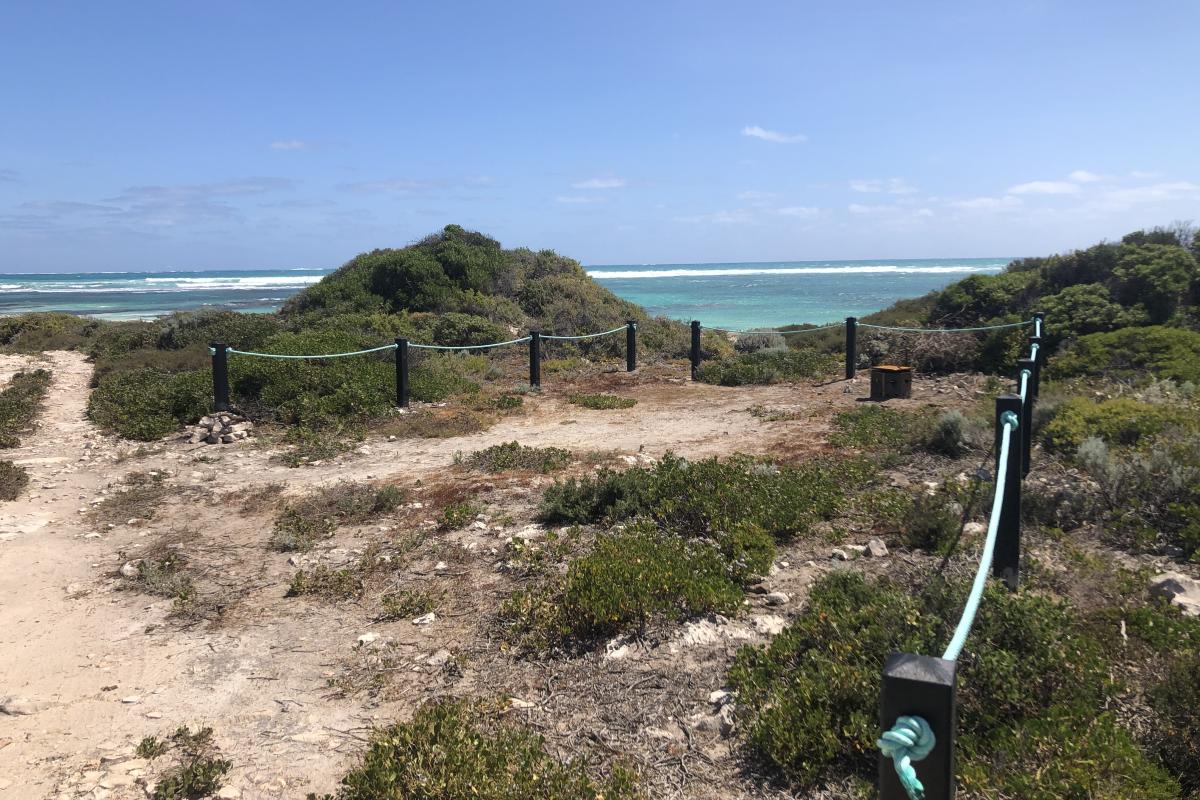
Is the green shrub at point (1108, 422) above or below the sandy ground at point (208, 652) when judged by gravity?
above

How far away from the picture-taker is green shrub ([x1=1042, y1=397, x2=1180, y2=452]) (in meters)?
6.85

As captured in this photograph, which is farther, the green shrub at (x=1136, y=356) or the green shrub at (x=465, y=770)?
the green shrub at (x=1136, y=356)

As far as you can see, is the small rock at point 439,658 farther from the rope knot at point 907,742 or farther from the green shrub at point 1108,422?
the green shrub at point 1108,422

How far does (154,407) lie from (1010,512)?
412 inches

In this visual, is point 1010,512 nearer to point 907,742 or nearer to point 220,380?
point 907,742

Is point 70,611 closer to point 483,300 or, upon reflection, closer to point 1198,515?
point 1198,515

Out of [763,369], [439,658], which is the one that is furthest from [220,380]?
[763,369]

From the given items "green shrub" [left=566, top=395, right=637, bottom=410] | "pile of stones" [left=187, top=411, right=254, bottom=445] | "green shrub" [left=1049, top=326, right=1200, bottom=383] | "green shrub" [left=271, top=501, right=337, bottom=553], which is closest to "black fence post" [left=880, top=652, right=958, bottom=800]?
"green shrub" [left=271, top=501, right=337, bottom=553]

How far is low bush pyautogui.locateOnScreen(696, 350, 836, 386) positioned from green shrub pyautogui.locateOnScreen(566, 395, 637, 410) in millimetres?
2461

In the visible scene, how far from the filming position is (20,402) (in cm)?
1155

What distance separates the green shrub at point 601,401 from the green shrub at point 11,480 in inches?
284

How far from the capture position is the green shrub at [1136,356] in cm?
987

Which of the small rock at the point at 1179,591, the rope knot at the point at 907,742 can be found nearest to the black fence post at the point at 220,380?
the small rock at the point at 1179,591

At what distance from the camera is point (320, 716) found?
151 inches
